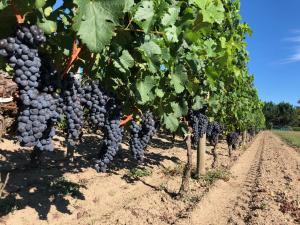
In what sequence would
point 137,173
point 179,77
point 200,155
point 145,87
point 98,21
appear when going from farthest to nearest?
point 200,155 → point 137,173 → point 179,77 → point 145,87 → point 98,21

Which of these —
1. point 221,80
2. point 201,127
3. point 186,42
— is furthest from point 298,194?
point 186,42

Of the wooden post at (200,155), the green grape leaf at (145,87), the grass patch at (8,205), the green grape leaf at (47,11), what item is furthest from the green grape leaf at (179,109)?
the wooden post at (200,155)

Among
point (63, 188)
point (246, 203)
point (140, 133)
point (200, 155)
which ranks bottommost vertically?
point (246, 203)

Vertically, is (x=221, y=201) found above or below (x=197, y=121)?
below

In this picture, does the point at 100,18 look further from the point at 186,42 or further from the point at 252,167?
the point at 252,167

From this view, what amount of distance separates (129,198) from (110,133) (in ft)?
14.3

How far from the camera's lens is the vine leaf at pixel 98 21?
2402 mm

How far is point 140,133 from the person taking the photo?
7.91m

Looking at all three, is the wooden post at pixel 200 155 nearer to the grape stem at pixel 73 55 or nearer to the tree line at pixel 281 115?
the grape stem at pixel 73 55

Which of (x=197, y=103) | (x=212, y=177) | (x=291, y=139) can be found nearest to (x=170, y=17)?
(x=197, y=103)

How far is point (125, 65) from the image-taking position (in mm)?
3807

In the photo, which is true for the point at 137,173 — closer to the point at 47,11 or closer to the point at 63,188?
the point at 63,188

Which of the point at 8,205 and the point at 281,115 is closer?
the point at 8,205

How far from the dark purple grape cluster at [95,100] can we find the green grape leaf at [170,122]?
80cm
